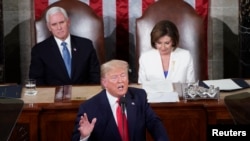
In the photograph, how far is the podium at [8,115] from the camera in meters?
2.59

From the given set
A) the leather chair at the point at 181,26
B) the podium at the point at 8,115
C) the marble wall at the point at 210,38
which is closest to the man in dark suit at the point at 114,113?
the podium at the point at 8,115

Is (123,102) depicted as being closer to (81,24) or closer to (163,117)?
(163,117)

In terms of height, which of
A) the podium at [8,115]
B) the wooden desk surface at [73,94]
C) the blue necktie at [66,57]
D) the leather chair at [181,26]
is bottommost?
the podium at [8,115]

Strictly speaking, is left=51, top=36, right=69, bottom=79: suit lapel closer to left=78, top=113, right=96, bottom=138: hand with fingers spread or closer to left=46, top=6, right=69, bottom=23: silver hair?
left=46, top=6, right=69, bottom=23: silver hair

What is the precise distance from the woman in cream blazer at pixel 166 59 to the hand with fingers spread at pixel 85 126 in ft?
4.91

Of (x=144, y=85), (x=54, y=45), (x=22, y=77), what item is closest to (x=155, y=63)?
(x=144, y=85)

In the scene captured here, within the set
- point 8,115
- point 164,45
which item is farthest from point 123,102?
point 164,45

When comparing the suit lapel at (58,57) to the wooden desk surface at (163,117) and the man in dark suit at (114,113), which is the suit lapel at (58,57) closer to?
the wooden desk surface at (163,117)

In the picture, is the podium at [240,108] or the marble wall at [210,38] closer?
the podium at [240,108]

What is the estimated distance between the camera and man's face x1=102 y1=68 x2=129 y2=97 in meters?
3.32

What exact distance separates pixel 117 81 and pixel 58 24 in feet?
5.29

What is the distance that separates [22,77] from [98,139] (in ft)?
9.36

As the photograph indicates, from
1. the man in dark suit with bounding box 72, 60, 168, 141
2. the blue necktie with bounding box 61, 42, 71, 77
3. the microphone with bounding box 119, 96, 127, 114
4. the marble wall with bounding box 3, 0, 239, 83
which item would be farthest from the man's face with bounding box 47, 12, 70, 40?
the microphone with bounding box 119, 96, 127, 114

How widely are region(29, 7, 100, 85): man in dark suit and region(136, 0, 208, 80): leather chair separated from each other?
53cm
